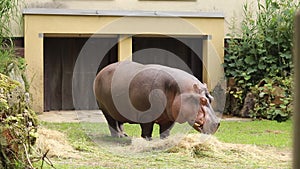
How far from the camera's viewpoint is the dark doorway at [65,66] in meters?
14.0

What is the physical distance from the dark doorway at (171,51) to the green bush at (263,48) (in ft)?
3.80

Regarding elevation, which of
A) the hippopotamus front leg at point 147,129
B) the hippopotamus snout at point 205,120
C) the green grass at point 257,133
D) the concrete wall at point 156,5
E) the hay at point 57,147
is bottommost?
the green grass at point 257,133

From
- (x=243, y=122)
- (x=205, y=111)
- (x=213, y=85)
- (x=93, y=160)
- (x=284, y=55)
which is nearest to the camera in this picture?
(x=93, y=160)

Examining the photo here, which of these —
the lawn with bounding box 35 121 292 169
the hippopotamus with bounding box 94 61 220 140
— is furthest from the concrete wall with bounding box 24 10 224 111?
the hippopotamus with bounding box 94 61 220 140

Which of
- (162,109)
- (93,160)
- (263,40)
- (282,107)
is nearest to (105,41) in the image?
→ (263,40)

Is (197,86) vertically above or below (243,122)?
above

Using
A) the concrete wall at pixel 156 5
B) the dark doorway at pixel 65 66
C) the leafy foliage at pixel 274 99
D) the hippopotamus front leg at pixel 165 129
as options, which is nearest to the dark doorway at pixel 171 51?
the dark doorway at pixel 65 66

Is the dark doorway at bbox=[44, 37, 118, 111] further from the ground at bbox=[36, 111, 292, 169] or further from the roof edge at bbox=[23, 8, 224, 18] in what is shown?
the ground at bbox=[36, 111, 292, 169]

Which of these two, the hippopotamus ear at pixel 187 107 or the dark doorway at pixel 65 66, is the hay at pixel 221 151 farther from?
the dark doorway at pixel 65 66

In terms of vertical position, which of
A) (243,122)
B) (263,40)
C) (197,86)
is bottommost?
(243,122)

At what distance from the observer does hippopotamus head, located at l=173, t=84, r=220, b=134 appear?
7.49m

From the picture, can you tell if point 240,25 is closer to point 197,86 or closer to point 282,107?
point 282,107

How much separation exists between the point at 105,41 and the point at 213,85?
8.85 feet

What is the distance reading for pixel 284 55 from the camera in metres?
12.5
